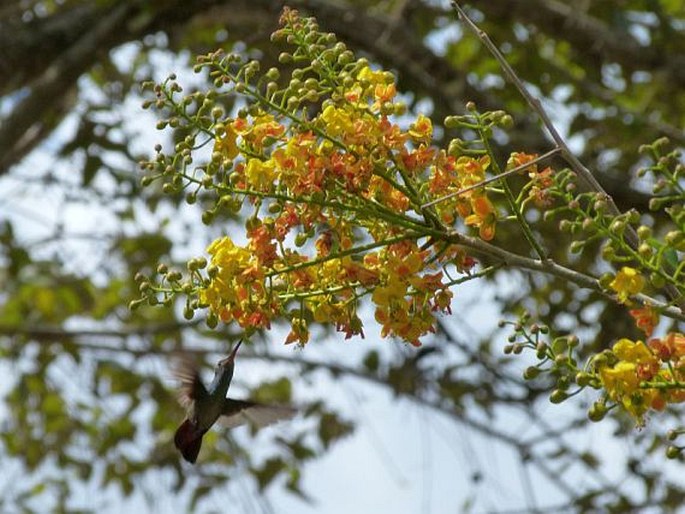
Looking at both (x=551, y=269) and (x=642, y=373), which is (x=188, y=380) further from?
(x=642, y=373)

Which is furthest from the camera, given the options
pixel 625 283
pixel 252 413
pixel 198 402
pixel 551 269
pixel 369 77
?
pixel 252 413

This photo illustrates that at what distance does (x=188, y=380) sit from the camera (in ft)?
8.45

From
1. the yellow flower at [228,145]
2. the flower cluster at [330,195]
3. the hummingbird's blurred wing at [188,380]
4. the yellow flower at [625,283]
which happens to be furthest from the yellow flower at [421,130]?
the hummingbird's blurred wing at [188,380]

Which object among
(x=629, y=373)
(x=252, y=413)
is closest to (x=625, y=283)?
(x=629, y=373)

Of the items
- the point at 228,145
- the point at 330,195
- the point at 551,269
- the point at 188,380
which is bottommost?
the point at 551,269

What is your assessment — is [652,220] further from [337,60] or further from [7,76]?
[337,60]

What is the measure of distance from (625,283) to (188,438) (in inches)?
47.4

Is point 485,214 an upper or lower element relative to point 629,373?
upper

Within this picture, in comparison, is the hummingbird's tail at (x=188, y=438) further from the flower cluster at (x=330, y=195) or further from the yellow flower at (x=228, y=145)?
the yellow flower at (x=228, y=145)

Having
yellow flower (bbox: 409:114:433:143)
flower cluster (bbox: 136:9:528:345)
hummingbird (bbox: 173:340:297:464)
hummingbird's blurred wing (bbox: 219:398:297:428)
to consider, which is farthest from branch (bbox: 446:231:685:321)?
hummingbird's blurred wing (bbox: 219:398:297:428)

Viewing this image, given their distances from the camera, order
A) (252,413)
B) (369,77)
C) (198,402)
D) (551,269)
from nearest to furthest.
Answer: (551,269) → (369,77) → (198,402) → (252,413)

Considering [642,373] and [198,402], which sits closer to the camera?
[642,373]

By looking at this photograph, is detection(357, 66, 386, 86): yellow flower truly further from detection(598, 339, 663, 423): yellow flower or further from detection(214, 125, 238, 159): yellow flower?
detection(598, 339, 663, 423): yellow flower

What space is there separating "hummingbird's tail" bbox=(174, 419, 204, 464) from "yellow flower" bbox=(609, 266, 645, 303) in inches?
45.9
